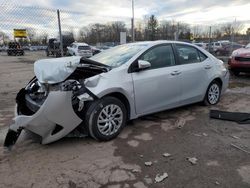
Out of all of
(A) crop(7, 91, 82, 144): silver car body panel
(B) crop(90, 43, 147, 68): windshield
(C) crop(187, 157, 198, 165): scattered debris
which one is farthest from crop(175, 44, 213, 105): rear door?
(A) crop(7, 91, 82, 144): silver car body panel

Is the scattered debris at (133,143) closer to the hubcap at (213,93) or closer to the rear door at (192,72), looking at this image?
the rear door at (192,72)

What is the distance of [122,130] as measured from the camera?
4.50m

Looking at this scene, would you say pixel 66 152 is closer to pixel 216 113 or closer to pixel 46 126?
pixel 46 126

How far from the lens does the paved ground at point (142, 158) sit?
299cm

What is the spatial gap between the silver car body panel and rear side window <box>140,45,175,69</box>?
1663mm

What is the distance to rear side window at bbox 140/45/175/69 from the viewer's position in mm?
4707

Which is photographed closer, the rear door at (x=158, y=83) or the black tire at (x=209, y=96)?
the rear door at (x=158, y=83)

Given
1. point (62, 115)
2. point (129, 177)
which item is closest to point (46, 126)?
point (62, 115)

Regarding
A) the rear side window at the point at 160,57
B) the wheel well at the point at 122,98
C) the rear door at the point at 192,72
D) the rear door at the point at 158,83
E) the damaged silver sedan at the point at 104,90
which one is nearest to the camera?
the damaged silver sedan at the point at 104,90

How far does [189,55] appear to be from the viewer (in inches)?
216

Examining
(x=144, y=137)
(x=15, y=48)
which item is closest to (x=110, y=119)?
(x=144, y=137)

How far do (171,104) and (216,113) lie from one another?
1088 millimetres

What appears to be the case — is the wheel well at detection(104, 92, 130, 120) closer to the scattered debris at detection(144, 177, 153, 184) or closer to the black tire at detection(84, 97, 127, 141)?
the black tire at detection(84, 97, 127, 141)

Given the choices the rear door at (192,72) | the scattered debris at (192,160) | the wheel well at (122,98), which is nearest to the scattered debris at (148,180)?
the scattered debris at (192,160)
